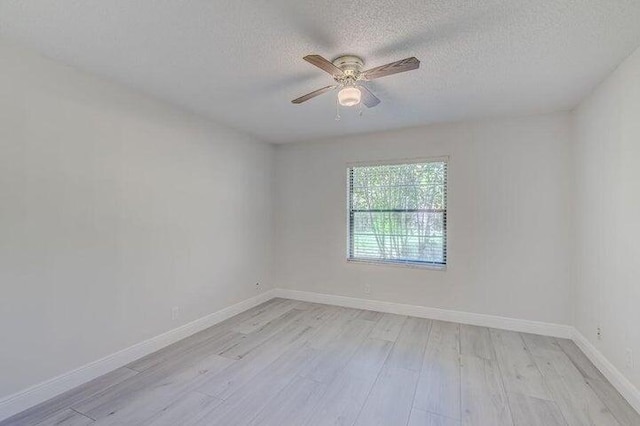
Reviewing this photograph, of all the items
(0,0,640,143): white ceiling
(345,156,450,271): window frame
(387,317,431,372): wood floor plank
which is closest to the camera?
(0,0,640,143): white ceiling

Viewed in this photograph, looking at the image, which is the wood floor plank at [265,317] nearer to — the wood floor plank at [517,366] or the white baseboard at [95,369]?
the white baseboard at [95,369]

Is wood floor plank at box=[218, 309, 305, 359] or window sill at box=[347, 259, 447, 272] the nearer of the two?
wood floor plank at box=[218, 309, 305, 359]

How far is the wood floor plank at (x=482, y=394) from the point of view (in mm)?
1982

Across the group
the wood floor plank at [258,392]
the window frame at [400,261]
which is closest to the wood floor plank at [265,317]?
the wood floor plank at [258,392]

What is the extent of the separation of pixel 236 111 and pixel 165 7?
5.45ft

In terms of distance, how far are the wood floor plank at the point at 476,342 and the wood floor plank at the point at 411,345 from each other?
0.36 meters

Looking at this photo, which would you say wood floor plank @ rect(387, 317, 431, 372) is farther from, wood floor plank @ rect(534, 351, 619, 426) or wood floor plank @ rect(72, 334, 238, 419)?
wood floor plank @ rect(72, 334, 238, 419)

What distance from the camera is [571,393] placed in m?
2.25

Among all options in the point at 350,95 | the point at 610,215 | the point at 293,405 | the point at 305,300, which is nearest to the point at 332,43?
the point at 350,95

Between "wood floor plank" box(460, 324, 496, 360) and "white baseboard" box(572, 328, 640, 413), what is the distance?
787mm

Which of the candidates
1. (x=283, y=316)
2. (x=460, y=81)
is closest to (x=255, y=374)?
(x=283, y=316)

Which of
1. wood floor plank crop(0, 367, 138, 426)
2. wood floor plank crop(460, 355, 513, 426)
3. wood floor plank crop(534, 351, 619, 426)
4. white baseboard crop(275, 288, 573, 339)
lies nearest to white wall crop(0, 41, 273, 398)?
wood floor plank crop(0, 367, 138, 426)

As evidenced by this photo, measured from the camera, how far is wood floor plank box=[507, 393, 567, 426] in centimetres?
194

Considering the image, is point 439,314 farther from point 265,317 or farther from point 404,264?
point 265,317
